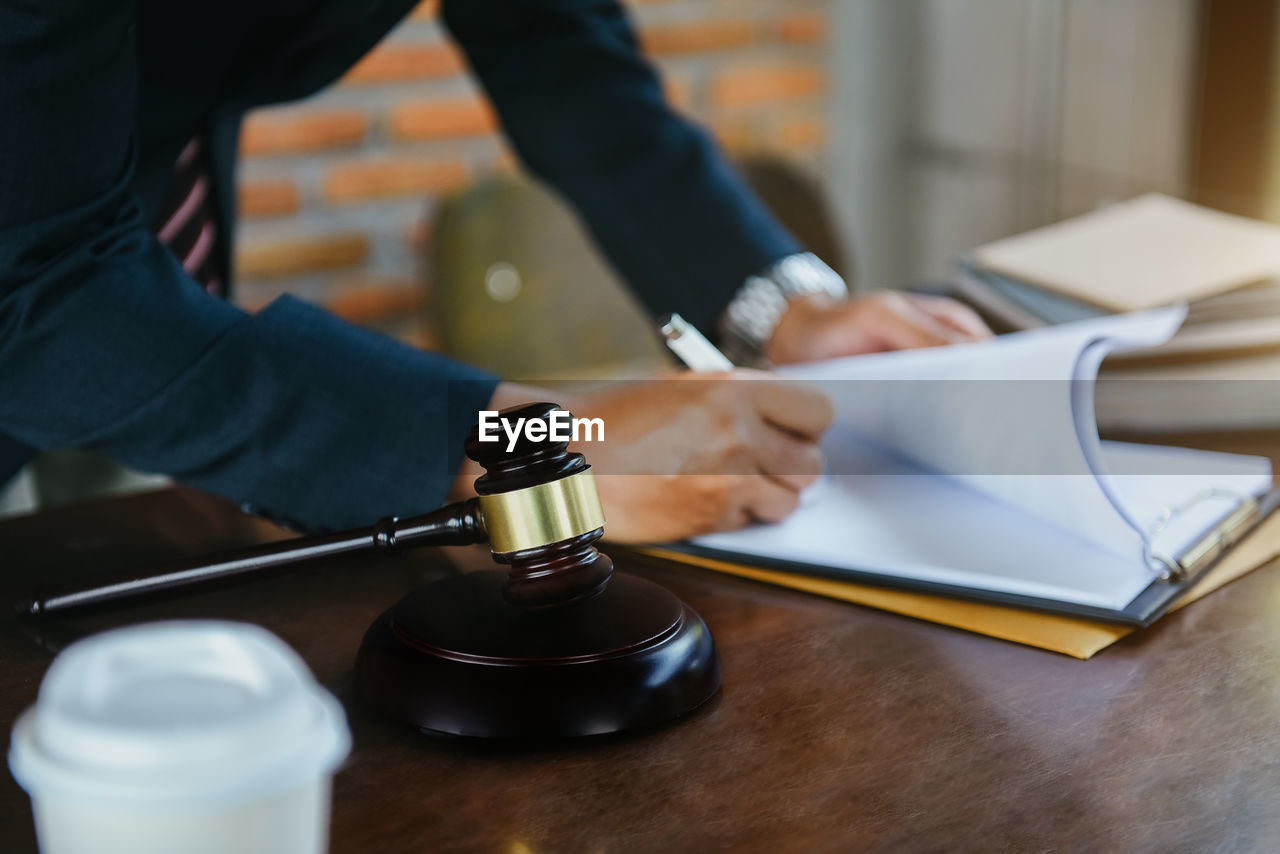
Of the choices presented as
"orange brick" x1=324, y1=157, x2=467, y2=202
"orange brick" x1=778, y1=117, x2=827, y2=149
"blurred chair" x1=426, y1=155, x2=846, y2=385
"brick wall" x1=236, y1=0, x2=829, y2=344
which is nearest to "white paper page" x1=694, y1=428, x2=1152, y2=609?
"blurred chair" x1=426, y1=155, x2=846, y2=385

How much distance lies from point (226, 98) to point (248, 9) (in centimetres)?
10

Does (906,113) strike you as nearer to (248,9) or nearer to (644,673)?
(248,9)

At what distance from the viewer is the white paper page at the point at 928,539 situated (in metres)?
0.63

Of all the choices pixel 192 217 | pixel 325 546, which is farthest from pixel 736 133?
pixel 325 546

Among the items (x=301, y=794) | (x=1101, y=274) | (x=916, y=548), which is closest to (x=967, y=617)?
(x=916, y=548)

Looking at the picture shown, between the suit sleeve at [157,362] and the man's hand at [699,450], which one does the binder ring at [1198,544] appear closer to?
the man's hand at [699,450]

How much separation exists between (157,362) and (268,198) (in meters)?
1.43

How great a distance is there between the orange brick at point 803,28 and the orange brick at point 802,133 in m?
0.15

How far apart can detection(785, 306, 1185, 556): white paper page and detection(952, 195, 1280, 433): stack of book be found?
0.55 ft

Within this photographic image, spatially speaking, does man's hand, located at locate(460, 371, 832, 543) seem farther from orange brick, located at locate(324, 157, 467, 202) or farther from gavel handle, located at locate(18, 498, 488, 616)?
orange brick, located at locate(324, 157, 467, 202)

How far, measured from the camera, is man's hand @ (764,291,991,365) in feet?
2.97

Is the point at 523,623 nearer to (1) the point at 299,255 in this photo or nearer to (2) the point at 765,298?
(2) the point at 765,298

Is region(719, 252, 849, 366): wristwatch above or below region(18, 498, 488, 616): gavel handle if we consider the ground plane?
below

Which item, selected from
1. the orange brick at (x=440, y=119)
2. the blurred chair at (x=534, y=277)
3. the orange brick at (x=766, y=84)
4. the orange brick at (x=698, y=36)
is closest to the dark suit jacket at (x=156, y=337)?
the blurred chair at (x=534, y=277)
